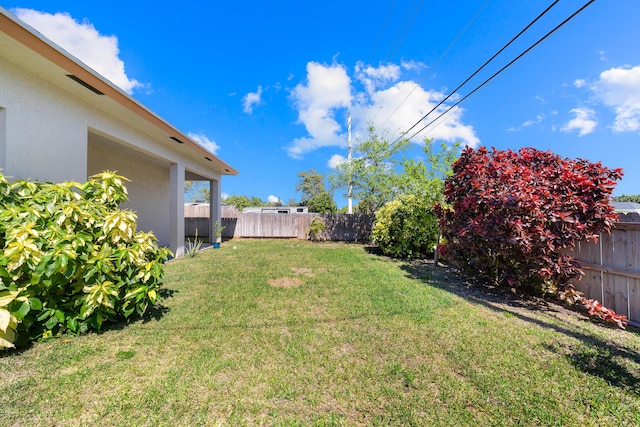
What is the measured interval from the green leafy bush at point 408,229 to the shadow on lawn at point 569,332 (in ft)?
7.69

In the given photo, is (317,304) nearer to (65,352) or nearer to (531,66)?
(65,352)

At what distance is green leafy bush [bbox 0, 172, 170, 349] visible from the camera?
88.9 inches

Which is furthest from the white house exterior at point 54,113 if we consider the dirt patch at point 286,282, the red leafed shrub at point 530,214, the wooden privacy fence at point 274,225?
the wooden privacy fence at point 274,225

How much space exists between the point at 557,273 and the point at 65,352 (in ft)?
20.3

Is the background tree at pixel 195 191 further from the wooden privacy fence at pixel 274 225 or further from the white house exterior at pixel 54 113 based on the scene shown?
the white house exterior at pixel 54 113

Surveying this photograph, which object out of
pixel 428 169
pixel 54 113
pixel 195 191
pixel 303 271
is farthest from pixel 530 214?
pixel 195 191

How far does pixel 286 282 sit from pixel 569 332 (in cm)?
420

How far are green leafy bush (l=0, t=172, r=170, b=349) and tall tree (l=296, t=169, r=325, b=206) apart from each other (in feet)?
123

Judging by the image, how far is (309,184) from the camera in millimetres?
41500

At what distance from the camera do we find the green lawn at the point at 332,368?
5.77ft

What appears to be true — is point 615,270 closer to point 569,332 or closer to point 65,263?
point 569,332

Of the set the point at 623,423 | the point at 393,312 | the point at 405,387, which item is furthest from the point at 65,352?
the point at 623,423

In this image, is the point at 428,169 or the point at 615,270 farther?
the point at 428,169

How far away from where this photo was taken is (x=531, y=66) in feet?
18.5
